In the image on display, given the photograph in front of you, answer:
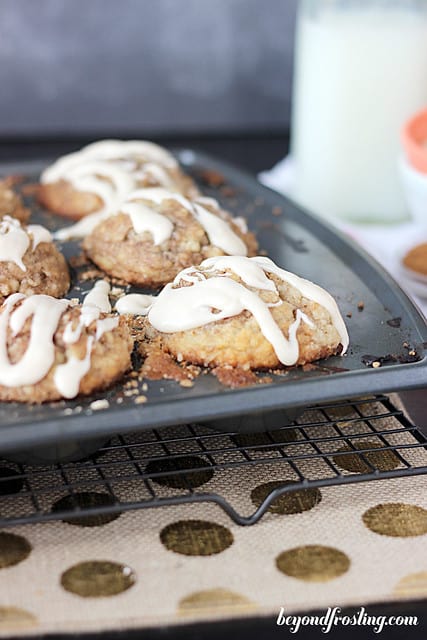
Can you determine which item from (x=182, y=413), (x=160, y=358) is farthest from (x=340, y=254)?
(x=182, y=413)

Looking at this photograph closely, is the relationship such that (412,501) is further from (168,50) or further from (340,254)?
(168,50)

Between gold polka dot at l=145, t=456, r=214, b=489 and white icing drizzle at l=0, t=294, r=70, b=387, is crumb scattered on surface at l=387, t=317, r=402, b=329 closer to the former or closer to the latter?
gold polka dot at l=145, t=456, r=214, b=489

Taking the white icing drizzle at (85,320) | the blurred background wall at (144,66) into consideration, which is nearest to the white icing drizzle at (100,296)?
the white icing drizzle at (85,320)

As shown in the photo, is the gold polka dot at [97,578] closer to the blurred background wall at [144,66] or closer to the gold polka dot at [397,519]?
the gold polka dot at [397,519]

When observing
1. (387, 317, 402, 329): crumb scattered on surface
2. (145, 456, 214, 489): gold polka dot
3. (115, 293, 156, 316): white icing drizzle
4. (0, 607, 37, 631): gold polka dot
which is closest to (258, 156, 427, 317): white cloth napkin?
(387, 317, 402, 329): crumb scattered on surface

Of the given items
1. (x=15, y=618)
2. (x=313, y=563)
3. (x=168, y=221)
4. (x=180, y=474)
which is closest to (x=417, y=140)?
(x=168, y=221)

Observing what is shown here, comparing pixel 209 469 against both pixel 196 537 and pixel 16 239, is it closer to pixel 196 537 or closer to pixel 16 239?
pixel 196 537
